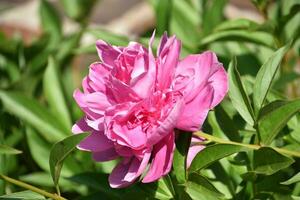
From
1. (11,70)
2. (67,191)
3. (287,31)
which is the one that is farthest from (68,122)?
Result: (287,31)

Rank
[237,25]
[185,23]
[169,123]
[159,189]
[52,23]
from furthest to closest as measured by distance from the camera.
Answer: [52,23] → [185,23] → [237,25] → [159,189] → [169,123]

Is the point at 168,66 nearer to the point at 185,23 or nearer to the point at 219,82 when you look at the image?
the point at 219,82

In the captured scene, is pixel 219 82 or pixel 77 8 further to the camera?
pixel 77 8

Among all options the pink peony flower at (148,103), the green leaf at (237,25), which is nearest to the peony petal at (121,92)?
the pink peony flower at (148,103)

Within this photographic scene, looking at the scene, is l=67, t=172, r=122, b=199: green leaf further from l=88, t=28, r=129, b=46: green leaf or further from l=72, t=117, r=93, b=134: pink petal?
l=88, t=28, r=129, b=46: green leaf

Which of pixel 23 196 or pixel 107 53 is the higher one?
pixel 107 53

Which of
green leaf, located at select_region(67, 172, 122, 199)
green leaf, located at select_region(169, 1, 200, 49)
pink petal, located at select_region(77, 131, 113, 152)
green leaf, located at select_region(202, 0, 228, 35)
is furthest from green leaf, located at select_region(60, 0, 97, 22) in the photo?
pink petal, located at select_region(77, 131, 113, 152)

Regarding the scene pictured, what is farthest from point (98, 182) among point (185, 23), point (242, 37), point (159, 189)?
point (185, 23)
